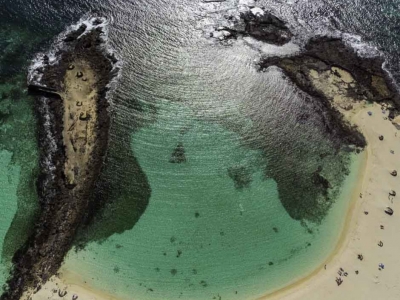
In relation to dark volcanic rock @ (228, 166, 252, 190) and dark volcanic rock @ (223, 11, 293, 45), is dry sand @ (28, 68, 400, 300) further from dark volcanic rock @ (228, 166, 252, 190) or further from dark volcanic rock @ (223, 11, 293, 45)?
dark volcanic rock @ (223, 11, 293, 45)

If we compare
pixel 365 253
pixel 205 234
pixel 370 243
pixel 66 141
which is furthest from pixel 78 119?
pixel 370 243

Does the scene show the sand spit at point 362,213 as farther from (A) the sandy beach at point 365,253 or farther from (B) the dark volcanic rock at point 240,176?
(B) the dark volcanic rock at point 240,176

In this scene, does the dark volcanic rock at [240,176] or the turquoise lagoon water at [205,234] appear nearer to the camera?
the turquoise lagoon water at [205,234]

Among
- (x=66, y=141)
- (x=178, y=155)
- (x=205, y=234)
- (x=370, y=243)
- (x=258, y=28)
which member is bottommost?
(x=205, y=234)

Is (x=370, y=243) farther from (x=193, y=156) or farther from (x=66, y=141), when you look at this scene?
(x=66, y=141)

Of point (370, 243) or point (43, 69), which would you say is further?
point (43, 69)

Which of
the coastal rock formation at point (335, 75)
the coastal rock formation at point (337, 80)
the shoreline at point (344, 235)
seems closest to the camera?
the shoreline at point (344, 235)

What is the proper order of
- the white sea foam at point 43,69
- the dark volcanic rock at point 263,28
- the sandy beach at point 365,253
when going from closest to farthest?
1. the sandy beach at point 365,253
2. the white sea foam at point 43,69
3. the dark volcanic rock at point 263,28

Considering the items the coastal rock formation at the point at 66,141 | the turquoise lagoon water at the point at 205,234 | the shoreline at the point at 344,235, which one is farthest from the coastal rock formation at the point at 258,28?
the shoreline at the point at 344,235
